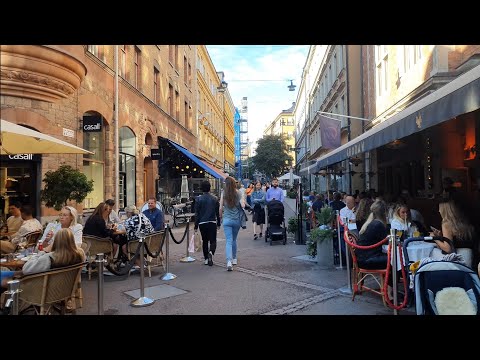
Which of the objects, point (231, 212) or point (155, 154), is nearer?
point (231, 212)

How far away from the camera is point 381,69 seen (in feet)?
51.5

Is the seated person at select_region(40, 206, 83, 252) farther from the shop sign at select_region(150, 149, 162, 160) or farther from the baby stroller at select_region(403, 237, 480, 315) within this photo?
the shop sign at select_region(150, 149, 162, 160)

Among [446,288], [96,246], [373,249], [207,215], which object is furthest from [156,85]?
[446,288]

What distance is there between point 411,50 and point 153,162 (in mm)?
9392

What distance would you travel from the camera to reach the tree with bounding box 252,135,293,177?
5372 cm

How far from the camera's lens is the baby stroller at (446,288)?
350 cm

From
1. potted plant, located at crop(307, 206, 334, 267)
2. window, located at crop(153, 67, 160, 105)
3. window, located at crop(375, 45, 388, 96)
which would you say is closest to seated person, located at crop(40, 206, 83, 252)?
potted plant, located at crop(307, 206, 334, 267)

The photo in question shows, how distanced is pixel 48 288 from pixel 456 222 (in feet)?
15.9

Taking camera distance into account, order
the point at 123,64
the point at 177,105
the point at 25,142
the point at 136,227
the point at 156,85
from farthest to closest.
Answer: the point at 177,105 → the point at 156,85 → the point at 123,64 → the point at 136,227 → the point at 25,142

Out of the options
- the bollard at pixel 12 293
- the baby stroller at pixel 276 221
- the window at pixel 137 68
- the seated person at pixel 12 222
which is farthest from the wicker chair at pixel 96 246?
the window at pixel 137 68

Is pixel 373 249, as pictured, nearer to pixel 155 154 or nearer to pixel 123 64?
pixel 155 154
